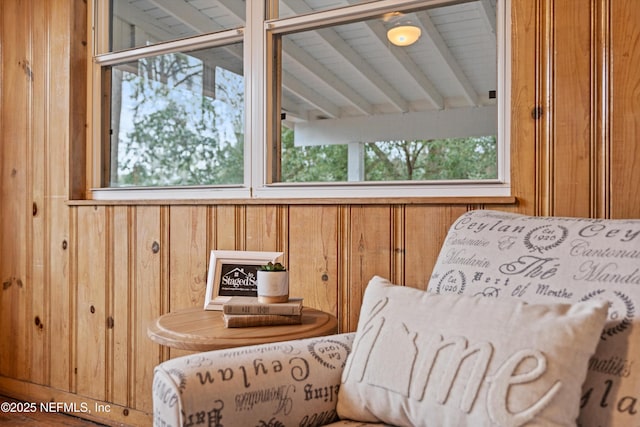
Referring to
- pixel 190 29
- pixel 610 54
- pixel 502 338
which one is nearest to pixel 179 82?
pixel 190 29

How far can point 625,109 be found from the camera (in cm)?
134

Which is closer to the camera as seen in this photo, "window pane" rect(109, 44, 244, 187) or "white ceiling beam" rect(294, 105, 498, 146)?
"white ceiling beam" rect(294, 105, 498, 146)

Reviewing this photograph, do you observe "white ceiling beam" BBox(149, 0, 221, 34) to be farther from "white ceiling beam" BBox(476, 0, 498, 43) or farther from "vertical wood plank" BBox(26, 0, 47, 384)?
"white ceiling beam" BBox(476, 0, 498, 43)

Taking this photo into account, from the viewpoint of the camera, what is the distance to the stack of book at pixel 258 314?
4.32 ft

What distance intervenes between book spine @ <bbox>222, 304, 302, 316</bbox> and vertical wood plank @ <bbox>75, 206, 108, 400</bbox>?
107 centimetres

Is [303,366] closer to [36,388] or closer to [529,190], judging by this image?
[529,190]

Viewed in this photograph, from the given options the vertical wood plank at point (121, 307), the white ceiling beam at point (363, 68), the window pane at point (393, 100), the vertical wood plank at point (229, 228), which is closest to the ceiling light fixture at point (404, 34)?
the window pane at point (393, 100)

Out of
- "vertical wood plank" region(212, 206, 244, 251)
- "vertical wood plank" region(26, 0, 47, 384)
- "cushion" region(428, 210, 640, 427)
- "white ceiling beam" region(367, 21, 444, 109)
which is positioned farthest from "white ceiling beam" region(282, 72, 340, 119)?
"vertical wood plank" region(26, 0, 47, 384)

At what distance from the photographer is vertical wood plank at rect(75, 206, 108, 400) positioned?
7.02 ft

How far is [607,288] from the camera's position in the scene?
3.15ft

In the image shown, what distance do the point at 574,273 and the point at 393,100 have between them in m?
0.89

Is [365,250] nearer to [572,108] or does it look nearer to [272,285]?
[272,285]

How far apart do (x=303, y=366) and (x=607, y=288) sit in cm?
64

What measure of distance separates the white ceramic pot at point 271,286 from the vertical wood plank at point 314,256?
1.14 feet
